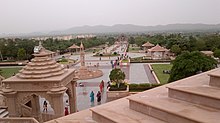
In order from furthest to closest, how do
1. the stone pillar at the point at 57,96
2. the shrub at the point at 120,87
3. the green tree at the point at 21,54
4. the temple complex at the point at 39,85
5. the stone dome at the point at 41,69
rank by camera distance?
1. the green tree at the point at 21,54
2. the shrub at the point at 120,87
3. the stone dome at the point at 41,69
4. the temple complex at the point at 39,85
5. the stone pillar at the point at 57,96

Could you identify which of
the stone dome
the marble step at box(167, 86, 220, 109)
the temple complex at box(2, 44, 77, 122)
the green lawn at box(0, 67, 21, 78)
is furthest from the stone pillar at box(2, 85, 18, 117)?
the green lawn at box(0, 67, 21, 78)

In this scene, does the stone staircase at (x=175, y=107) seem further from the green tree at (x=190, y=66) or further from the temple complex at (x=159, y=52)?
the temple complex at (x=159, y=52)

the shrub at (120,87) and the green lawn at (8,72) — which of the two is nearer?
the shrub at (120,87)

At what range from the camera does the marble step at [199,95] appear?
14.6 feet

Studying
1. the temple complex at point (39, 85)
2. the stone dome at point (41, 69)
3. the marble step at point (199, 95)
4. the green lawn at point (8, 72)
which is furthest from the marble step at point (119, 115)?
the green lawn at point (8, 72)

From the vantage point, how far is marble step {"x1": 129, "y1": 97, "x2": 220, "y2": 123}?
13.2ft

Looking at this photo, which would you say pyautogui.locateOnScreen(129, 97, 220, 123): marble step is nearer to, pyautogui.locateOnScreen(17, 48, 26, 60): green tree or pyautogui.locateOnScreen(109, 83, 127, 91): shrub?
pyautogui.locateOnScreen(109, 83, 127, 91): shrub

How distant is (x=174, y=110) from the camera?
4422mm

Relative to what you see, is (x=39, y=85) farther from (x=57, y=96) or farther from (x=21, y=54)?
(x=21, y=54)

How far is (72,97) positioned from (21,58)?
30.9 m

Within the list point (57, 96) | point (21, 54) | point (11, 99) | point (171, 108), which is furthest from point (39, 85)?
point (21, 54)

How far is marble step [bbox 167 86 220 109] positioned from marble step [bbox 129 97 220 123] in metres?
0.11

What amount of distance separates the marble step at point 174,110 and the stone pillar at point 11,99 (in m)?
5.26

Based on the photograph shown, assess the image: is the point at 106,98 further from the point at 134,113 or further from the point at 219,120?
the point at 219,120
